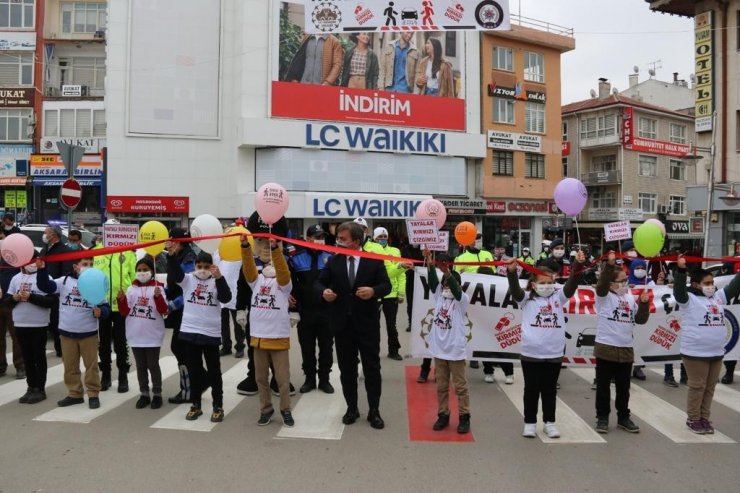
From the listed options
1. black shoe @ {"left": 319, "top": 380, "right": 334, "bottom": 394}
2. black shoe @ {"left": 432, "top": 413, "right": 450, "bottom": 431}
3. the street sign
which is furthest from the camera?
the street sign

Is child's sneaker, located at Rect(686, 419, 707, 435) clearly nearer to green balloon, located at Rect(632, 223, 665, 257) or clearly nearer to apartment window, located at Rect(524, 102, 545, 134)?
green balloon, located at Rect(632, 223, 665, 257)

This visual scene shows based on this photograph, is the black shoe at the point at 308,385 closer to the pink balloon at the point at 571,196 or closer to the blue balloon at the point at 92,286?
the blue balloon at the point at 92,286

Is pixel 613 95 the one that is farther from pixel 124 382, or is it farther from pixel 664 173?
pixel 124 382

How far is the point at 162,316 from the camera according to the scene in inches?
265

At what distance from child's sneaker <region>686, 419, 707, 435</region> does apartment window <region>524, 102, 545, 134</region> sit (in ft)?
103

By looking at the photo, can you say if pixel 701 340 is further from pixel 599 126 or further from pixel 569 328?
pixel 599 126

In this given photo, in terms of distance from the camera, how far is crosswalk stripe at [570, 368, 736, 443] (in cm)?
580

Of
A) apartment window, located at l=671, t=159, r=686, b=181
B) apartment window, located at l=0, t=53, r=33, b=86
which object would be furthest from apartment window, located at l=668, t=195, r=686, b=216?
apartment window, located at l=0, t=53, r=33, b=86

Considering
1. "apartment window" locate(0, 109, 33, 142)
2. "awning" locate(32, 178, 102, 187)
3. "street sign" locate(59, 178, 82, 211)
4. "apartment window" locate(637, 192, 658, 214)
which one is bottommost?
"street sign" locate(59, 178, 82, 211)

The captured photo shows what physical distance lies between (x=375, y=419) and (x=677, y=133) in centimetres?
5155

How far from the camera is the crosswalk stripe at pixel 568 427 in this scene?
18.8 feet

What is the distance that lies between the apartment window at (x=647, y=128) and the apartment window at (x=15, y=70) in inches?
1642

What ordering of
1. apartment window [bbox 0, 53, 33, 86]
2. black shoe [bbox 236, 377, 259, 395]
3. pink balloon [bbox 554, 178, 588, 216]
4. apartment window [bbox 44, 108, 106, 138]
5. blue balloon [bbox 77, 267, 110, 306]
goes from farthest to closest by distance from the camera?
apartment window [bbox 0, 53, 33, 86] → apartment window [bbox 44, 108, 106, 138] → pink balloon [bbox 554, 178, 588, 216] → black shoe [bbox 236, 377, 259, 395] → blue balloon [bbox 77, 267, 110, 306]

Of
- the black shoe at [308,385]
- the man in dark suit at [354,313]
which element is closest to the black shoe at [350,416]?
the man in dark suit at [354,313]
